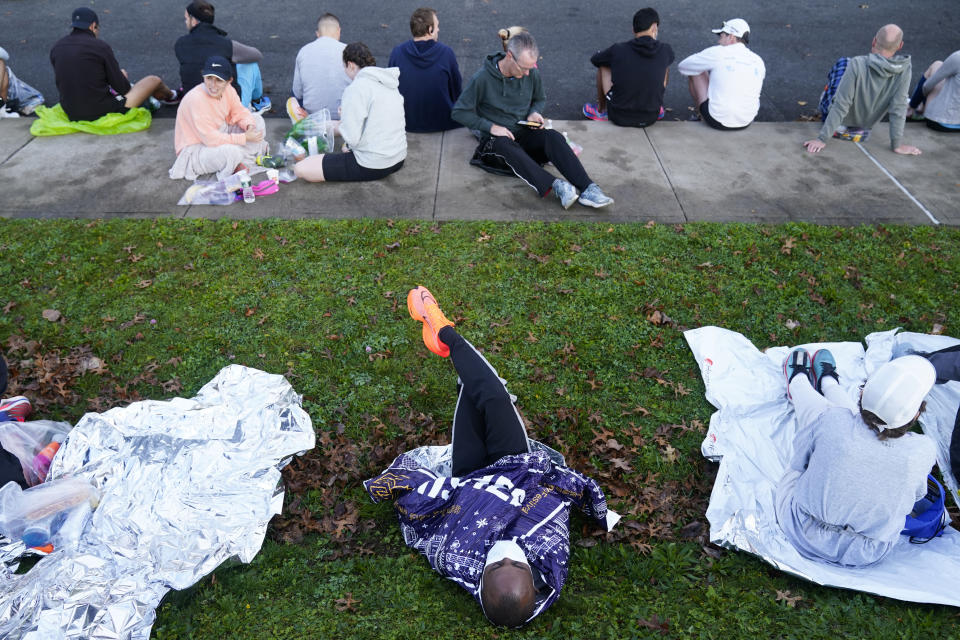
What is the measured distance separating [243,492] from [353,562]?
0.88m

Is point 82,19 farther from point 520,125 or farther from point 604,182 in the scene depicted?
point 604,182

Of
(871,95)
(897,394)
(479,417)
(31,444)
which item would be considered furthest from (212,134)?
(871,95)

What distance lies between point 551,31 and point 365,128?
209 inches

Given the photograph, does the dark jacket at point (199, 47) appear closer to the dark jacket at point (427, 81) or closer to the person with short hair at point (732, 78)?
the dark jacket at point (427, 81)

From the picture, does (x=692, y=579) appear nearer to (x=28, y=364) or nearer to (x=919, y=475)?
(x=919, y=475)

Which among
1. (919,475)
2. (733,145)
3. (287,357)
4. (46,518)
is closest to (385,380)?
(287,357)

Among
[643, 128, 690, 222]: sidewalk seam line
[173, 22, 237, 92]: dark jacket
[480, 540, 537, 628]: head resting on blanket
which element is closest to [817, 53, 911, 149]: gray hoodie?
[643, 128, 690, 222]: sidewalk seam line

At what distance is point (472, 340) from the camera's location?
5.57 metres

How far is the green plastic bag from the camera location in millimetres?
8172

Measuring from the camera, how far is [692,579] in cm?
398

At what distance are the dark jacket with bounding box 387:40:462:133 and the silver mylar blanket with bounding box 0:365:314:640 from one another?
445 centimetres

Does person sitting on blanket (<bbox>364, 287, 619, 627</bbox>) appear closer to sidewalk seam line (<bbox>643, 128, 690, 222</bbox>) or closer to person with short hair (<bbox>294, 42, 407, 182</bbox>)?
person with short hair (<bbox>294, 42, 407, 182</bbox>)

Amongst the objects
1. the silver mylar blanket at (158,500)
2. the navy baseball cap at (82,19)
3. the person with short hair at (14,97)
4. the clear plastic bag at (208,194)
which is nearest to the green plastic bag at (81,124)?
the person with short hair at (14,97)

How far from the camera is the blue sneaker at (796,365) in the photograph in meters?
4.97
